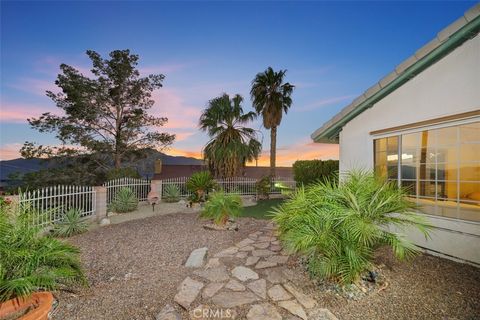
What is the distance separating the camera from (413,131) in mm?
5070

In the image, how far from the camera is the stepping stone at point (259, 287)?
10.5 ft

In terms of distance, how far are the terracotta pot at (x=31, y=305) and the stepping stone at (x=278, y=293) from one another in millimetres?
2429

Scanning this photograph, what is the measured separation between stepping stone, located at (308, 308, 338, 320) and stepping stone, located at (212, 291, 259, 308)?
0.70 m

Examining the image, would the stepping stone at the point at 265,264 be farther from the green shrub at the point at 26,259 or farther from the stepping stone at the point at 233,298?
the green shrub at the point at 26,259

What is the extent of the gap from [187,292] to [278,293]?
123 centimetres

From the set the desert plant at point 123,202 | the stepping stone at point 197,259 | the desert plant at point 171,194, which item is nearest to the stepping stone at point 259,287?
the stepping stone at point 197,259

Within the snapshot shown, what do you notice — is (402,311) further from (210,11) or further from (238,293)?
(210,11)

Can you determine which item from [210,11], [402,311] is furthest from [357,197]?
[210,11]

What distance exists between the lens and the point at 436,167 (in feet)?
17.2

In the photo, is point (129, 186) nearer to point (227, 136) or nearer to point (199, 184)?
point (199, 184)

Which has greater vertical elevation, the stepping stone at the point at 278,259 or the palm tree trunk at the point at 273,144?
the palm tree trunk at the point at 273,144

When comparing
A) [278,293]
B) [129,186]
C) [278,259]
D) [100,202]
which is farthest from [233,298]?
[129,186]

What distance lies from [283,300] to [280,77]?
58.0 feet

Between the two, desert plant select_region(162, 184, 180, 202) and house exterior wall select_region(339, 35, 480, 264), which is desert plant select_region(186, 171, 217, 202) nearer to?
desert plant select_region(162, 184, 180, 202)
